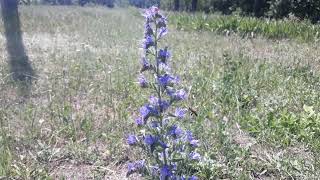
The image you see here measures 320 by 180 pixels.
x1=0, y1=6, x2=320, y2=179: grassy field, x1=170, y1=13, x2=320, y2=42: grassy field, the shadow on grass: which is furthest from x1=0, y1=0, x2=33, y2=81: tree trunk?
x1=170, y1=13, x2=320, y2=42: grassy field

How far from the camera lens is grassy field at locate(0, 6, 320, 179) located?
3.40 m

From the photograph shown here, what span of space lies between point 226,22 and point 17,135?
11408 mm

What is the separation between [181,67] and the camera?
257 inches

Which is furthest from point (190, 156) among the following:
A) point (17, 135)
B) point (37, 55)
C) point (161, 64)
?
point (37, 55)

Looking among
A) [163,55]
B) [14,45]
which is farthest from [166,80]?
[14,45]

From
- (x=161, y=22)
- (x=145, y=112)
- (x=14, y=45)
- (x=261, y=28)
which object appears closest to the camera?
(x=161, y=22)

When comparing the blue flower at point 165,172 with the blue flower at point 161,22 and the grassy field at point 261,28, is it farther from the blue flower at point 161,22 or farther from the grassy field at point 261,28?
the grassy field at point 261,28

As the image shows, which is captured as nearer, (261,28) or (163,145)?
(163,145)

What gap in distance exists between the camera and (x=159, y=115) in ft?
7.77

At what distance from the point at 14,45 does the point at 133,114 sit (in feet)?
14.8

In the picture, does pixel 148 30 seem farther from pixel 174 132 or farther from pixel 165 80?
pixel 174 132

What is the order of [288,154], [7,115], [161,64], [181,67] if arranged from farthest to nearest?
1. [181,67]
2. [7,115]
3. [288,154]
4. [161,64]

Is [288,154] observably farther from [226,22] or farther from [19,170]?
[226,22]

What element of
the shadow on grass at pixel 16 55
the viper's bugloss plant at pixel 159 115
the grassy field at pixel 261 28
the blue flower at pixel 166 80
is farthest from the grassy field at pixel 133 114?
the grassy field at pixel 261 28
